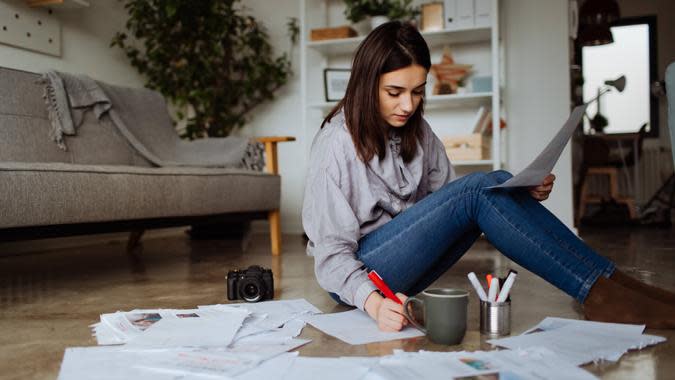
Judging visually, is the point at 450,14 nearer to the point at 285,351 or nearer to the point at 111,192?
the point at 111,192

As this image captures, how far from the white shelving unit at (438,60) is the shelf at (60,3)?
1.27m

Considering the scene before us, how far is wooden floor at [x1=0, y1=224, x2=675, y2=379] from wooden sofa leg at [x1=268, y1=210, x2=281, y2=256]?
6cm

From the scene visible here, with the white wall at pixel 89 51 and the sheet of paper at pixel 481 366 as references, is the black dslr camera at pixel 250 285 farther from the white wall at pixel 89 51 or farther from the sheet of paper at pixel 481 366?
the white wall at pixel 89 51

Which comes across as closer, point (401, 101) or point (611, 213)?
point (401, 101)

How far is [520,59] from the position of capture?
3.40 m

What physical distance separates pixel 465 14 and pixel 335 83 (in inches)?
34.4

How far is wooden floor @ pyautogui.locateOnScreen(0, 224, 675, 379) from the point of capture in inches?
43.3

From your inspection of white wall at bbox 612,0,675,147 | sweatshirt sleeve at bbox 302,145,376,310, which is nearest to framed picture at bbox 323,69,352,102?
sweatshirt sleeve at bbox 302,145,376,310

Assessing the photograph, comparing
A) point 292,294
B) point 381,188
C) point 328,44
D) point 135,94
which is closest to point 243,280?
point 292,294

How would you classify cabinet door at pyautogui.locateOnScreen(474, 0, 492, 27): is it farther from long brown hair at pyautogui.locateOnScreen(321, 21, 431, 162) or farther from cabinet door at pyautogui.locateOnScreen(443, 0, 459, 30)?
long brown hair at pyautogui.locateOnScreen(321, 21, 431, 162)

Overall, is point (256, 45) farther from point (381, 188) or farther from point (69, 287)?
point (381, 188)

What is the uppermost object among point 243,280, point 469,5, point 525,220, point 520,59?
point 469,5

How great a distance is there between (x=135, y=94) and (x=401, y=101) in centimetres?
206

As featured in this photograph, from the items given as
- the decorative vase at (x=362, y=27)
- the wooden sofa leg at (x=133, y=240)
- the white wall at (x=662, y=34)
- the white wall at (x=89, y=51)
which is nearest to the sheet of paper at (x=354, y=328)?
the wooden sofa leg at (x=133, y=240)
